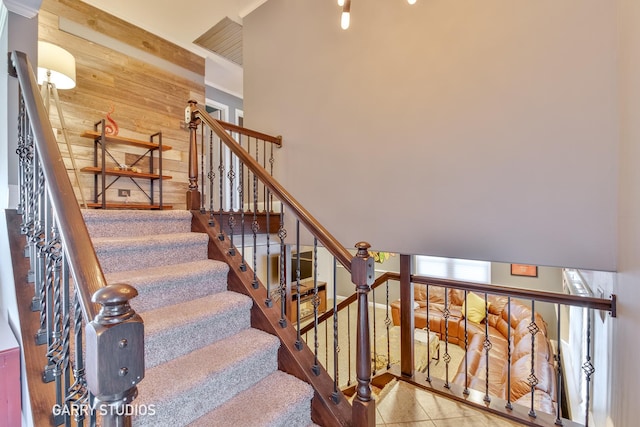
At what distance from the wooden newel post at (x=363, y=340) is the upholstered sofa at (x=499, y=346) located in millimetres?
1090

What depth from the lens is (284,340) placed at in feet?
5.70

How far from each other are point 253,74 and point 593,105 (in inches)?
134

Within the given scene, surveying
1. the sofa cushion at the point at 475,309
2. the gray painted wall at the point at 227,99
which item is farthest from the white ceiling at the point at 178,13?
the sofa cushion at the point at 475,309

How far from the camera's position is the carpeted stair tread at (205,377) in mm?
1218

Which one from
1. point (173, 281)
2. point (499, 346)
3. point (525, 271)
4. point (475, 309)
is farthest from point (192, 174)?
point (525, 271)

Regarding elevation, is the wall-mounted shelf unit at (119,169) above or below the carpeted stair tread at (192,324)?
above

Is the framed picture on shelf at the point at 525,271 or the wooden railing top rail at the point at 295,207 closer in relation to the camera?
the wooden railing top rail at the point at 295,207

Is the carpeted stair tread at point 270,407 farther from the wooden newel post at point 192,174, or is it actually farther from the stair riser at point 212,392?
the wooden newel post at point 192,174

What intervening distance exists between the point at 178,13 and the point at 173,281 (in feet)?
12.0

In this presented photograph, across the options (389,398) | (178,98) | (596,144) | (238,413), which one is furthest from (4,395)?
(178,98)

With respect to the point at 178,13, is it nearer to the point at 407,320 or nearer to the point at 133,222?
the point at 133,222

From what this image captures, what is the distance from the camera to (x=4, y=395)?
112 centimetres

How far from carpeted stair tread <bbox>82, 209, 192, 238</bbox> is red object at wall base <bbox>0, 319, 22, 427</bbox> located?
881mm

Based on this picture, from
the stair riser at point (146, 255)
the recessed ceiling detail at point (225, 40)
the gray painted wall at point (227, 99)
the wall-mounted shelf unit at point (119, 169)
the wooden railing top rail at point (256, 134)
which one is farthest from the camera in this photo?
the gray painted wall at point (227, 99)
